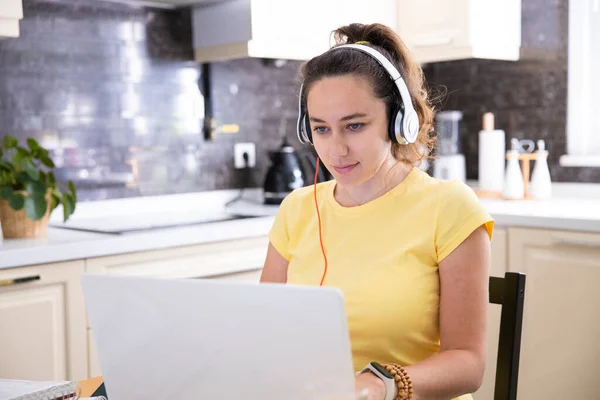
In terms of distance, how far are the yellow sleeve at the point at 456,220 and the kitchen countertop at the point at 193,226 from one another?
51.0 inches

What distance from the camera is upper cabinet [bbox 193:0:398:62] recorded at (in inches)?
118

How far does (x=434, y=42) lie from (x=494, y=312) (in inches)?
45.6

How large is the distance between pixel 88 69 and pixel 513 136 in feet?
6.02

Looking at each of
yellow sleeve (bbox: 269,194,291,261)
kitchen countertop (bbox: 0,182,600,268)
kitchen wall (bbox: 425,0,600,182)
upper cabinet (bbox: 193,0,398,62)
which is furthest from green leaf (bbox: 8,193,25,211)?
kitchen wall (bbox: 425,0,600,182)

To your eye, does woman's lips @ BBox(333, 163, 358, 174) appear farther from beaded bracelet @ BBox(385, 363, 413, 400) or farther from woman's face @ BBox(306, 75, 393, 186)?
beaded bracelet @ BBox(385, 363, 413, 400)

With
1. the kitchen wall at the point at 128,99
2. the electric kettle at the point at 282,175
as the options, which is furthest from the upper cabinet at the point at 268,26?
the electric kettle at the point at 282,175

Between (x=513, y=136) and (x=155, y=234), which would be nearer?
(x=155, y=234)

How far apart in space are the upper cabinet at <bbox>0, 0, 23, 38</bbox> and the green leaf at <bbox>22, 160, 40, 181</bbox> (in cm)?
40

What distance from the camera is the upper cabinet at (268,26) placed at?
2.99 m

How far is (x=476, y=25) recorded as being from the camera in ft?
10.6

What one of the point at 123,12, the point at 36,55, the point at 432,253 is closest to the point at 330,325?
the point at 432,253

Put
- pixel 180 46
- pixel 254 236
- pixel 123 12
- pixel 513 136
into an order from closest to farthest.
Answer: pixel 254 236 → pixel 123 12 → pixel 180 46 → pixel 513 136

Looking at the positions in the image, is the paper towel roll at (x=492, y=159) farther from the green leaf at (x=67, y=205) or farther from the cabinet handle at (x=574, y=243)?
the green leaf at (x=67, y=205)

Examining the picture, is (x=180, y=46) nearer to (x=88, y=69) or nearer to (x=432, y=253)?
(x=88, y=69)
